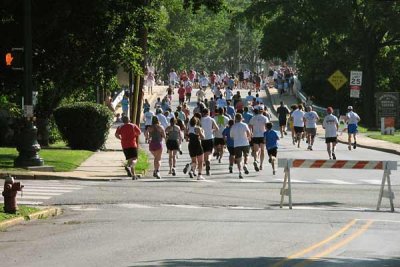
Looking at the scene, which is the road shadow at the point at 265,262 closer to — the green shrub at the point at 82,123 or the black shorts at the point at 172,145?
the black shorts at the point at 172,145

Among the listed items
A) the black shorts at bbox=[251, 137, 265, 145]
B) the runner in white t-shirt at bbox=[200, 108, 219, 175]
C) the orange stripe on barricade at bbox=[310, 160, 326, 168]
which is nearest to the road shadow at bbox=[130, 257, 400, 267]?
the orange stripe on barricade at bbox=[310, 160, 326, 168]

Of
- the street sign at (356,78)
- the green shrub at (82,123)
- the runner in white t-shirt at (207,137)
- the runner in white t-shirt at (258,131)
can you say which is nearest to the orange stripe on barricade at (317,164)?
the runner in white t-shirt at (207,137)

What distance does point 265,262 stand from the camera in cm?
1213

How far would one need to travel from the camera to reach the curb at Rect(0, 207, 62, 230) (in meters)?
16.8

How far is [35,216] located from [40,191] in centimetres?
482

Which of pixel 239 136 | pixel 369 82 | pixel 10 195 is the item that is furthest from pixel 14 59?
pixel 369 82

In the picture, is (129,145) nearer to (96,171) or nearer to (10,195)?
(96,171)

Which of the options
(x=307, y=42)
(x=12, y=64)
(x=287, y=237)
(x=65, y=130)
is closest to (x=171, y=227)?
(x=287, y=237)

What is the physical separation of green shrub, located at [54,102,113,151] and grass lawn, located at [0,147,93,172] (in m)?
1.72

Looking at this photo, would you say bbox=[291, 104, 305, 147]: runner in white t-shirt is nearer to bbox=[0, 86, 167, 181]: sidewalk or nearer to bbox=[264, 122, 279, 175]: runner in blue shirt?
bbox=[0, 86, 167, 181]: sidewalk

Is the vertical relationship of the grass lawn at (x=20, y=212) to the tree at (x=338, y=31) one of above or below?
below

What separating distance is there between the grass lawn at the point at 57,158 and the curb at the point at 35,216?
9.00 m

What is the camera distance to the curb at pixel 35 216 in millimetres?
16764

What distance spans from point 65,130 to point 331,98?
37023mm
